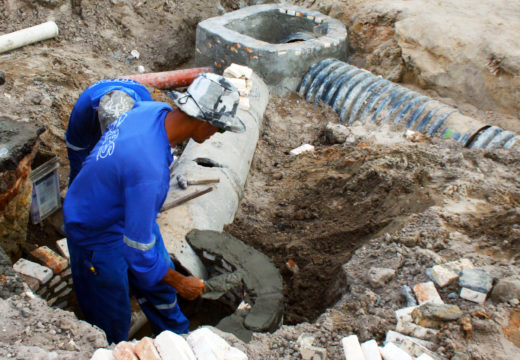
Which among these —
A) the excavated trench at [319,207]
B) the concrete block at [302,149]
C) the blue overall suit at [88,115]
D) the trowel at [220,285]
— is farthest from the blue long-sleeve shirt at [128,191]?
the concrete block at [302,149]

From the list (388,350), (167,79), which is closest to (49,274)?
(388,350)

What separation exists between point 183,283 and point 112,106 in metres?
1.43

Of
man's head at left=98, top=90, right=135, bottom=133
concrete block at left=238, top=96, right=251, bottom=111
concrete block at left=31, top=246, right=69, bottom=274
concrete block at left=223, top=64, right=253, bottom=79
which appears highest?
man's head at left=98, top=90, right=135, bottom=133

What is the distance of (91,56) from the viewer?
22.6 ft

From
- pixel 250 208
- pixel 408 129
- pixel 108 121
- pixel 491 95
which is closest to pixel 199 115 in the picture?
pixel 108 121

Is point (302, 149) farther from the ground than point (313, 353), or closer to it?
closer to it

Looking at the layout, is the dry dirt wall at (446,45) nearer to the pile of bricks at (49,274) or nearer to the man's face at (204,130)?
the man's face at (204,130)

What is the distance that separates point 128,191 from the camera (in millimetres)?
2527

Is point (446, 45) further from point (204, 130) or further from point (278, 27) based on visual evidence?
point (204, 130)

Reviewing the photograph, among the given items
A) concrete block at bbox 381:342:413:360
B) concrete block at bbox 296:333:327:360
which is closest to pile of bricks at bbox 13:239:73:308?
concrete block at bbox 296:333:327:360

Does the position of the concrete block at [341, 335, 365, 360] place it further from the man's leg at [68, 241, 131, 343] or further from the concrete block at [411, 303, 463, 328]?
the man's leg at [68, 241, 131, 343]

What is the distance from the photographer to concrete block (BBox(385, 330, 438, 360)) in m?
2.39

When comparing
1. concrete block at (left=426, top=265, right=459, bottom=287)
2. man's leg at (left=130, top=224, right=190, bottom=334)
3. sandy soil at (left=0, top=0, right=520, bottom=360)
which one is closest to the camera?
sandy soil at (left=0, top=0, right=520, bottom=360)

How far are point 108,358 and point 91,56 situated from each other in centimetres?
567
